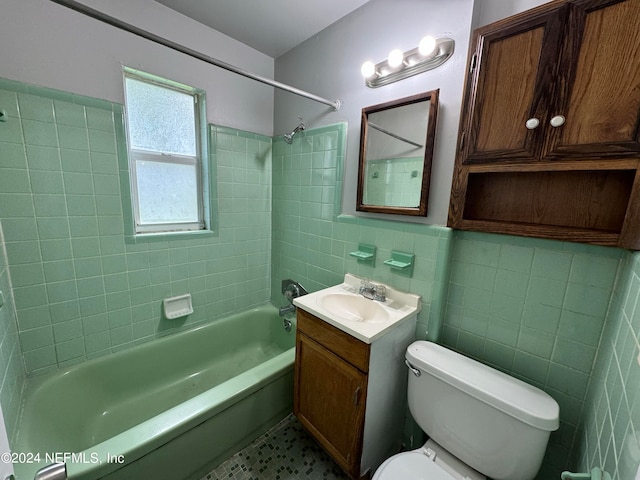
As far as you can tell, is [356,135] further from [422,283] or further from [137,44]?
[137,44]

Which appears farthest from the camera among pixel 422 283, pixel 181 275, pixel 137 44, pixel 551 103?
pixel 181 275

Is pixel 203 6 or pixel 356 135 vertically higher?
pixel 203 6

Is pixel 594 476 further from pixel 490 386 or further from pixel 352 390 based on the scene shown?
pixel 352 390

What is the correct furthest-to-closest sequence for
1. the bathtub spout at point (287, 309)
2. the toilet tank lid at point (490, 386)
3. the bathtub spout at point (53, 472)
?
the bathtub spout at point (287, 309) < the toilet tank lid at point (490, 386) < the bathtub spout at point (53, 472)

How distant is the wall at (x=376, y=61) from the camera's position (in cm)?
112

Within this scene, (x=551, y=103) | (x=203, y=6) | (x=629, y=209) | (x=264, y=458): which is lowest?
(x=264, y=458)

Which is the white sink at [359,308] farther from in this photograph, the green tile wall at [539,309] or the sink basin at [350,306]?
the green tile wall at [539,309]

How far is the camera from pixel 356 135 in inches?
59.2

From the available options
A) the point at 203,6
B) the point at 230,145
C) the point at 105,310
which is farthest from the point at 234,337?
the point at 203,6

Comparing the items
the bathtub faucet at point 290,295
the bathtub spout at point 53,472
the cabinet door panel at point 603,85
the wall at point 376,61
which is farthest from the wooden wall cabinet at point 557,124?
the bathtub spout at point 53,472

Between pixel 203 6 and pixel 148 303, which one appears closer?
pixel 203 6

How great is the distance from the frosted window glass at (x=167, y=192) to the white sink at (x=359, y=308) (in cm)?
113

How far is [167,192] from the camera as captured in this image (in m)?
1.76

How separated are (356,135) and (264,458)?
1.89 m
